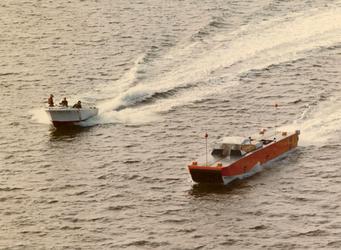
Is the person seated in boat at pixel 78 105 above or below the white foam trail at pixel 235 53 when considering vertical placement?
below

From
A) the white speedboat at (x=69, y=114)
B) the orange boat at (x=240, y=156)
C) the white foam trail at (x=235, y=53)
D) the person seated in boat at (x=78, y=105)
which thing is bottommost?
the orange boat at (x=240, y=156)

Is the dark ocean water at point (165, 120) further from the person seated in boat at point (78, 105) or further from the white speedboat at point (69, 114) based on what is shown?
the person seated in boat at point (78, 105)

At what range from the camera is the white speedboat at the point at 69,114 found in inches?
3386

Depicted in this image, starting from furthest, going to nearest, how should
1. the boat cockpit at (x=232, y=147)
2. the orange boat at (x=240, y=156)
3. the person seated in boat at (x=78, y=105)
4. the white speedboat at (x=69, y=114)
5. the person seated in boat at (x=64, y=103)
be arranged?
the person seated in boat at (x=64, y=103) < the person seated in boat at (x=78, y=105) < the white speedboat at (x=69, y=114) < the boat cockpit at (x=232, y=147) < the orange boat at (x=240, y=156)

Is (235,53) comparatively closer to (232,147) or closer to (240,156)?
(232,147)

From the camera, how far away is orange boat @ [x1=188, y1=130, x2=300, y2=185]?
230 feet

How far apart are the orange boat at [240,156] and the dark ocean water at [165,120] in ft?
3.16

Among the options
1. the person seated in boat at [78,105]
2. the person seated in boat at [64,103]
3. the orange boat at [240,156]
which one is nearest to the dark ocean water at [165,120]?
Answer: the orange boat at [240,156]

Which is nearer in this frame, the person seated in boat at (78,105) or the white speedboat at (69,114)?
the white speedboat at (69,114)

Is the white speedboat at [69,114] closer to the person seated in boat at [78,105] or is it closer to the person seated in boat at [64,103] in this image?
the person seated in boat at [78,105]

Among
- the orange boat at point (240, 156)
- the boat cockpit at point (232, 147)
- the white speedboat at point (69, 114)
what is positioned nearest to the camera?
the orange boat at point (240, 156)

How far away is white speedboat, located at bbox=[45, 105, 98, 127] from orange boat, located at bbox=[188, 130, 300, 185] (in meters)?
17.1

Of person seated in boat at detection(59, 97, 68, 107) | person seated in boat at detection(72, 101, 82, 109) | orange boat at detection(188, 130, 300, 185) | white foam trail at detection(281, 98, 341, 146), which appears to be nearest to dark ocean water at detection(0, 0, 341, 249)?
white foam trail at detection(281, 98, 341, 146)

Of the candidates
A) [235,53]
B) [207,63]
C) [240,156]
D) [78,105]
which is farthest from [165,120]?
[235,53]
